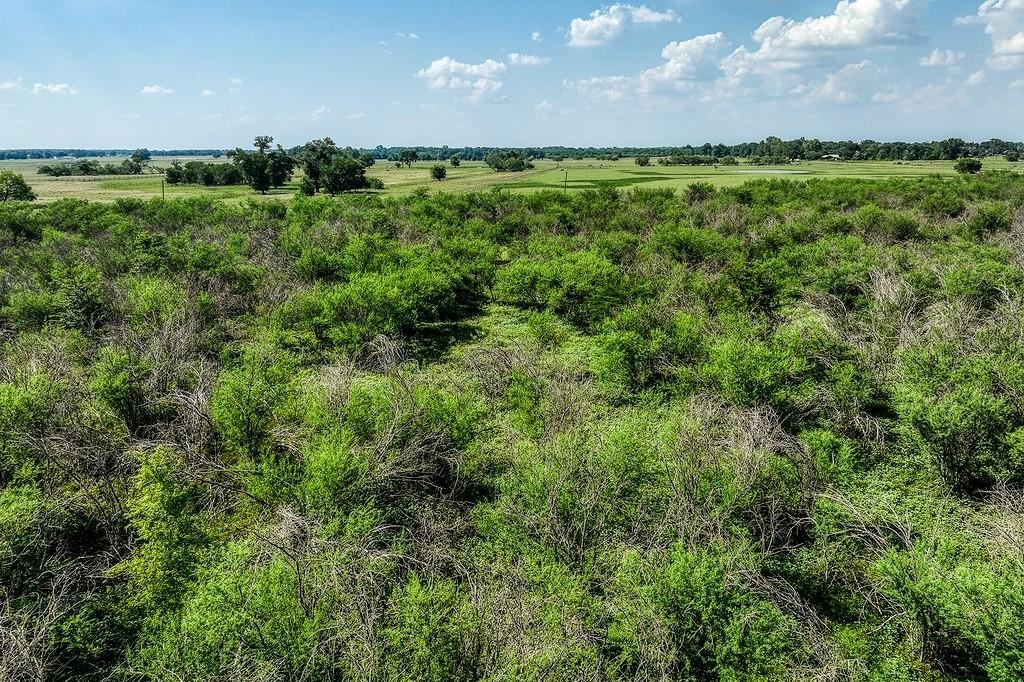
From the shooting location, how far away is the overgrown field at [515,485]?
19.5ft

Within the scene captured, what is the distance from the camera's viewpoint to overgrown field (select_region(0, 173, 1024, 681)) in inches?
234

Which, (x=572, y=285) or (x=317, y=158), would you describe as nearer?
(x=572, y=285)

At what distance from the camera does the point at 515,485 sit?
28.2ft

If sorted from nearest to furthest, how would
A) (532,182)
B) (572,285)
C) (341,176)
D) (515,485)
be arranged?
(515,485)
(572,285)
(341,176)
(532,182)

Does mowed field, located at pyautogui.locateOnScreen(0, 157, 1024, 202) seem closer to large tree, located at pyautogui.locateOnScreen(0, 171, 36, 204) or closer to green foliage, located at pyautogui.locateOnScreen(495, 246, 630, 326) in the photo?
large tree, located at pyautogui.locateOnScreen(0, 171, 36, 204)

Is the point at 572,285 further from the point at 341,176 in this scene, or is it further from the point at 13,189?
the point at 13,189

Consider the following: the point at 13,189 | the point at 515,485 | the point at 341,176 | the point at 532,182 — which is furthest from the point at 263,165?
the point at 515,485

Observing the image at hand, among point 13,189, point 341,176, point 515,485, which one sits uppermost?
point 341,176

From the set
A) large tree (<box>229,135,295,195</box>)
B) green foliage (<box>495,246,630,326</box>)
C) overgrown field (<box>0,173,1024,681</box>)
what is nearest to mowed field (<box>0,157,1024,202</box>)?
large tree (<box>229,135,295,195</box>)

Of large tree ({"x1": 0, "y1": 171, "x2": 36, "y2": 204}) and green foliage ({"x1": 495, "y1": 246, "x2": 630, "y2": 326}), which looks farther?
large tree ({"x1": 0, "y1": 171, "x2": 36, "y2": 204})

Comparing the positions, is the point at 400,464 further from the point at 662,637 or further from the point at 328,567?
the point at 662,637

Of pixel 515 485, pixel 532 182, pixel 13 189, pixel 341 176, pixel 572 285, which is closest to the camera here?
pixel 515 485

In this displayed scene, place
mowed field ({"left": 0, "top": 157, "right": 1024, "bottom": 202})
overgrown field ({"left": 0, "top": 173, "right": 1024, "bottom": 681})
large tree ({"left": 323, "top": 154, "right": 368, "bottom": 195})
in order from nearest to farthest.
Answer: overgrown field ({"left": 0, "top": 173, "right": 1024, "bottom": 681}) < mowed field ({"left": 0, "top": 157, "right": 1024, "bottom": 202}) < large tree ({"left": 323, "top": 154, "right": 368, "bottom": 195})

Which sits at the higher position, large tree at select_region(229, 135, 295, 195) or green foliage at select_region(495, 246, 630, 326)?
large tree at select_region(229, 135, 295, 195)
